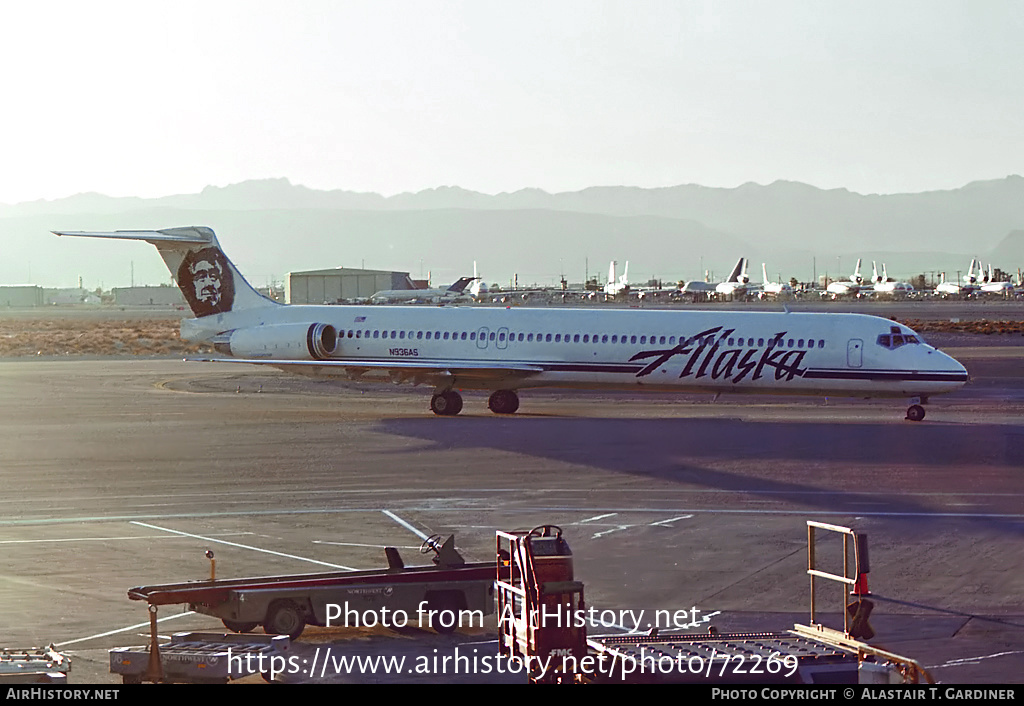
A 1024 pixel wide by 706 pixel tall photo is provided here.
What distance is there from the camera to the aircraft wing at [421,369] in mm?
36969

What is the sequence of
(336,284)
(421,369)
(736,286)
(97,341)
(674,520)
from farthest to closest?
(736,286) < (336,284) < (97,341) < (421,369) < (674,520)

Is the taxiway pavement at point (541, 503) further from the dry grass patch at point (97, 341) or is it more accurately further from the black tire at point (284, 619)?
the dry grass patch at point (97, 341)

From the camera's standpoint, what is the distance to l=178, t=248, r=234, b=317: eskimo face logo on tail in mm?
40438

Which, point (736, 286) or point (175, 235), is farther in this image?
point (736, 286)

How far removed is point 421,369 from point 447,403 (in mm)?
1359

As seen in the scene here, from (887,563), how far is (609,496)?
6609 mm

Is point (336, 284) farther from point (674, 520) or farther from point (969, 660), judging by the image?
point (969, 660)

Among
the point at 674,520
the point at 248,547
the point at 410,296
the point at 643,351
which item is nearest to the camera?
the point at 248,547

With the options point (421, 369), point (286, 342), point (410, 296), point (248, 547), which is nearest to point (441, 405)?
point (421, 369)

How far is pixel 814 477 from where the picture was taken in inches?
1016

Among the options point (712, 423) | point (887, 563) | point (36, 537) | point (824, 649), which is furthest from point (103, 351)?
point (824, 649)

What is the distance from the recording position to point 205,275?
40.5 m

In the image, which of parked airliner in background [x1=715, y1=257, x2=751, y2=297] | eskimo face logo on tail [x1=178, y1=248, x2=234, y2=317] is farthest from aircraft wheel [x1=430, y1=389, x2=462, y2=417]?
parked airliner in background [x1=715, y1=257, x2=751, y2=297]

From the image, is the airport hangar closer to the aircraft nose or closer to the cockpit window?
the cockpit window
